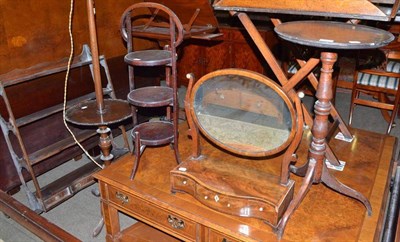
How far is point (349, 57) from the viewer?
345 centimetres

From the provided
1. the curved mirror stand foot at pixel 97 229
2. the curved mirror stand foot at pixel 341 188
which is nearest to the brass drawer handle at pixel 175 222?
the curved mirror stand foot at pixel 341 188

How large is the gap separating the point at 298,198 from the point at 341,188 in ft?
0.72

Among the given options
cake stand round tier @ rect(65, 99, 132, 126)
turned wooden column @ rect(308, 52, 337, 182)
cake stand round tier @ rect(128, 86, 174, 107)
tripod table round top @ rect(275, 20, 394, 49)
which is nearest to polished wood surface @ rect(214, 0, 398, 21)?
tripod table round top @ rect(275, 20, 394, 49)

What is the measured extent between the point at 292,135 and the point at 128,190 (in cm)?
79

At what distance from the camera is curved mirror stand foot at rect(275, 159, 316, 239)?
1.46 m

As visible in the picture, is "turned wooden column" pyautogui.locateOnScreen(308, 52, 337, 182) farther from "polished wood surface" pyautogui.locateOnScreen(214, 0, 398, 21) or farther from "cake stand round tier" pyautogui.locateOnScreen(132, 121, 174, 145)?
"cake stand round tier" pyautogui.locateOnScreen(132, 121, 174, 145)

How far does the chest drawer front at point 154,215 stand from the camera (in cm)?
165

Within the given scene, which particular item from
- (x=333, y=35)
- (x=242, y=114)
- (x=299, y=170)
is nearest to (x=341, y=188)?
(x=299, y=170)

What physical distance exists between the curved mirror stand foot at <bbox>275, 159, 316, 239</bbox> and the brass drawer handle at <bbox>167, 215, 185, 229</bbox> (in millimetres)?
420

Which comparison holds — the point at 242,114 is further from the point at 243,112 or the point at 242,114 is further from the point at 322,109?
the point at 322,109

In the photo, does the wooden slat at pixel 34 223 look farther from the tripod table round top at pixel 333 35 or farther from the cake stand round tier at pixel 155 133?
the tripod table round top at pixel 333 35

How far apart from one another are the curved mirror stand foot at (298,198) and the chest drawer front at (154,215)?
36 cm

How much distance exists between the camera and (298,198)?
5.01 ft

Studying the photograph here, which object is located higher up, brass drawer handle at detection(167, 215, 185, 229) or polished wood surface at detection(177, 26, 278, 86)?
polished wood surface at detection(177, 26, 278, 86)
